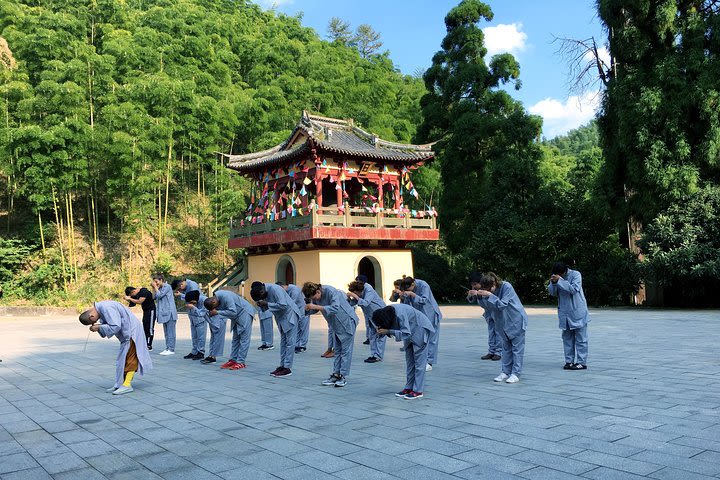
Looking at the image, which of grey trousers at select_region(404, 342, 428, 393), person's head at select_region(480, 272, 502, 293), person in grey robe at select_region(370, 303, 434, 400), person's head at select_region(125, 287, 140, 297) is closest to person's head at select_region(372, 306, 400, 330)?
person in grey robe at select_region(370, 303, 434, 400)

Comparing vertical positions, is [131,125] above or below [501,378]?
above

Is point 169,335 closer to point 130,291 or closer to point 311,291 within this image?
point 130,291

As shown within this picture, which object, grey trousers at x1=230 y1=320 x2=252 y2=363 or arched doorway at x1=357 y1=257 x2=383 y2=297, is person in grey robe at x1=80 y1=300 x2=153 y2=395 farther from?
arched doorway at x1=357 y1=257 x2=383 y2=297

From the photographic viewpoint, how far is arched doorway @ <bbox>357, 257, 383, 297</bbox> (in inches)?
809

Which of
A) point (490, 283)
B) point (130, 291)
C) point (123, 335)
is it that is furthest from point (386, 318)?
point (130, 291)

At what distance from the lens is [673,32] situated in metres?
16.2

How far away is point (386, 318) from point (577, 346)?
2.89 m

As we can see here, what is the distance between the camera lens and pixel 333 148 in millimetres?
19297

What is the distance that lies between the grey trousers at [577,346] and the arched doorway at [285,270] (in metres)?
14.1

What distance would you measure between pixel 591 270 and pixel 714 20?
8.18 m

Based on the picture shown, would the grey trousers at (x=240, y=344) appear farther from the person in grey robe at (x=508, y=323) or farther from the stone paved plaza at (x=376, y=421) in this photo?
the person in grey robe at (x=508, y=323)

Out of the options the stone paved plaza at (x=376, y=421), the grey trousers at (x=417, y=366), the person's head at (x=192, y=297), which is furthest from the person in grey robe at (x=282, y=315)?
the grey trousers at (x=417, y=366)

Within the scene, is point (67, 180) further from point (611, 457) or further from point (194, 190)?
point (611, 457)

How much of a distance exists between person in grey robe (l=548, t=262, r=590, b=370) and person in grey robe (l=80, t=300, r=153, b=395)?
16.0 ft
